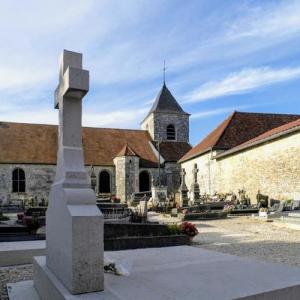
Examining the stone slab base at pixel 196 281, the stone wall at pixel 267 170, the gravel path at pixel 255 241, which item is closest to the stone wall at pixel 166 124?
the stone wall at pixel 267 170

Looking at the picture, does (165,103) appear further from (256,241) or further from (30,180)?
(256,241)

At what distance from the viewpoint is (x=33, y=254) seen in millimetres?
6930

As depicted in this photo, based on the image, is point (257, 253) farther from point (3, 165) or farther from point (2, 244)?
point (3, 165)

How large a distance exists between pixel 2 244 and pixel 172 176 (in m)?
29.4

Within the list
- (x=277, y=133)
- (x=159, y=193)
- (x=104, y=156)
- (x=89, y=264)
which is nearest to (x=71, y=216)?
(x=89, y=264)

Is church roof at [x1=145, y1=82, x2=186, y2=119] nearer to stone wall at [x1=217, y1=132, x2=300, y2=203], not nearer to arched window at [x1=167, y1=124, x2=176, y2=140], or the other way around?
arched window at [x1=167, y1=124, x2=176, y2=140]

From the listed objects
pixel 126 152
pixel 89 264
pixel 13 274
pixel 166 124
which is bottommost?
pixel 13 274

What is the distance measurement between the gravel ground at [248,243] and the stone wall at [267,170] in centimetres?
627

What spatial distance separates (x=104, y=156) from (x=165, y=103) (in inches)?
432

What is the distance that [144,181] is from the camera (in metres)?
35.8

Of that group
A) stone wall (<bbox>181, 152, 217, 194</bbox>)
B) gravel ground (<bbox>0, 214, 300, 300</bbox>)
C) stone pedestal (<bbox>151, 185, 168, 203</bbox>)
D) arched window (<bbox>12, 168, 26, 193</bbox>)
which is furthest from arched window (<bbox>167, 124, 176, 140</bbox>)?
gravel ground (<bbox>0, 214, 300, 300</bbox>)

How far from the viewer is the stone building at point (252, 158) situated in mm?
20391

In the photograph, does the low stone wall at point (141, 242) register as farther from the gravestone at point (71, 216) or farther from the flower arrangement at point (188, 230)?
the gravestone at point (71, 216)

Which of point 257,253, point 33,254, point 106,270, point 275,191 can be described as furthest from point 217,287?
point 275,191
